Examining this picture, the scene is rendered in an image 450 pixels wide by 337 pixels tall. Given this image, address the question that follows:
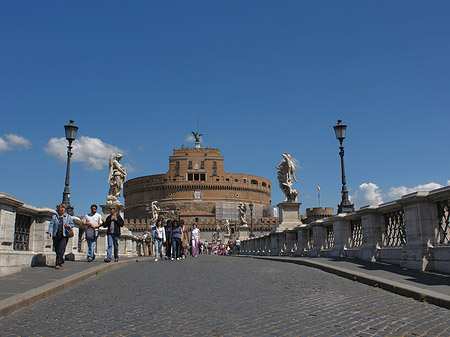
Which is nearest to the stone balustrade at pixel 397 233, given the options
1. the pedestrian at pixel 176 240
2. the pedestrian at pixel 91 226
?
the pedestrian at pixel 176 240

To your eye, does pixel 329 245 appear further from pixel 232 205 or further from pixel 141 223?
pixel 232 205

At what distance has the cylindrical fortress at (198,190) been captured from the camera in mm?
98625

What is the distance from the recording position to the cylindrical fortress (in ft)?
324

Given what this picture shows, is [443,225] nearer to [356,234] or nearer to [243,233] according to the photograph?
[356,234]

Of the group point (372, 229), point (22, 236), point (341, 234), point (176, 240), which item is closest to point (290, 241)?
point (176, 240)

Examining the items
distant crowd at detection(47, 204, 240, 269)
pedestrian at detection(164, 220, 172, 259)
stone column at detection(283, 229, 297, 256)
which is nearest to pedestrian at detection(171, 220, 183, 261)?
distant crowd at detection(47, 204, 240, 269)

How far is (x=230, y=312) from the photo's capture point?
5.30 meters

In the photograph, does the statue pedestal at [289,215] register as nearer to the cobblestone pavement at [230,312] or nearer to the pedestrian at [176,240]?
the pedestrian at [176,240]

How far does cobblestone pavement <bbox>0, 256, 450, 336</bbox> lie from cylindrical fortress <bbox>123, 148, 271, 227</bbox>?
8675cm

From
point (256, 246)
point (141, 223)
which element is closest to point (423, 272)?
point (256, 246)

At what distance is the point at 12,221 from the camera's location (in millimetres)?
8750

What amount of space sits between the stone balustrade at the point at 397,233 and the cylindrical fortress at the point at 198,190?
80.3 meters

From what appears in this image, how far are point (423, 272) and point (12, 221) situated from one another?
7.67 m

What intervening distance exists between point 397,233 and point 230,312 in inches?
236
